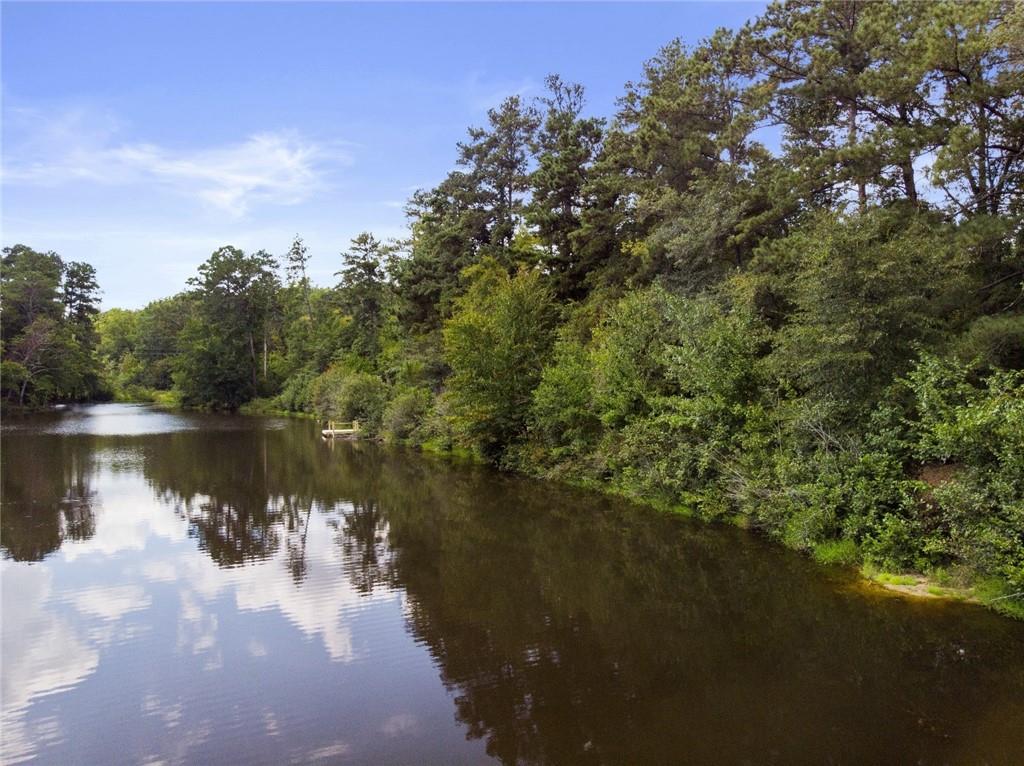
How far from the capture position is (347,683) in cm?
833

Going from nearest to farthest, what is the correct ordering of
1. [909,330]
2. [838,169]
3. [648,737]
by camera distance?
[648,737], [909,330], [838,169]

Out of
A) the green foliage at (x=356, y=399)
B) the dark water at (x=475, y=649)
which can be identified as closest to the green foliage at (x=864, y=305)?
the dark water at (x=475, y=649)

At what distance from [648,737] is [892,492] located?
7070 mm

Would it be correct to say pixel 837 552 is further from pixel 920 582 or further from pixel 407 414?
pixel 407 414

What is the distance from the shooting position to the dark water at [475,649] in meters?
6.92

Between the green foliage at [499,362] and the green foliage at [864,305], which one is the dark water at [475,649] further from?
the green foliage at [499,362]

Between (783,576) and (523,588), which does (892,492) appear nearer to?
(783,576)

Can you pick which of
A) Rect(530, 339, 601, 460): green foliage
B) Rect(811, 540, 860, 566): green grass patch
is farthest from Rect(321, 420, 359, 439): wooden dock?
Rect(811, 540, 860, 566): green grass patch

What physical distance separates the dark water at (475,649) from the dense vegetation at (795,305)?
56.7 inches

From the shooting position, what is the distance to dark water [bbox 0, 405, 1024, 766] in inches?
273

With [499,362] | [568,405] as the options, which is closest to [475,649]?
[568,405]

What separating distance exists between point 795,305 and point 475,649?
13.7 meters

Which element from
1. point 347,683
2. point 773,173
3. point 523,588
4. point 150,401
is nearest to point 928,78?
point 773,173

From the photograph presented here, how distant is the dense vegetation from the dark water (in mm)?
1440
